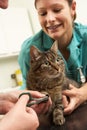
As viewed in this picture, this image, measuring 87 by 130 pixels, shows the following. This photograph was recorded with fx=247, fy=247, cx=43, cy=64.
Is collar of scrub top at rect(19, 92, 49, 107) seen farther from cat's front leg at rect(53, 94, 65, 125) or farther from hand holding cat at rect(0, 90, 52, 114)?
cat's front leg at rect(53, 94, 65, 125)

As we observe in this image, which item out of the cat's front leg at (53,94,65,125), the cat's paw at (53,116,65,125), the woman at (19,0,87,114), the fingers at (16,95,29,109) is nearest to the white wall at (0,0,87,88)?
the woman at (19,0,87,114)

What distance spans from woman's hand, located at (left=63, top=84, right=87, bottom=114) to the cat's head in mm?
83

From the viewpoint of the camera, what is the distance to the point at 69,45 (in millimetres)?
1275

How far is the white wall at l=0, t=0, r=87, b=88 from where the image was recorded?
255 centimetres

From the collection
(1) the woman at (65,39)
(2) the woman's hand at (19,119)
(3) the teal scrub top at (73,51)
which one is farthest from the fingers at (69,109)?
(2) the woman's hand at (19,119)

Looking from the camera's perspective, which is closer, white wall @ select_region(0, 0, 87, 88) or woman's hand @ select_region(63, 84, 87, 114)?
woman's hand @ select_region(63, 84, 87, 114)

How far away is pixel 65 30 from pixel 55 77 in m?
0.27

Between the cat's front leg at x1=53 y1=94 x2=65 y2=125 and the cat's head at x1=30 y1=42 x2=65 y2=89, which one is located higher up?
the cat's head at x1=30 y1=42 x2=65 y2=89

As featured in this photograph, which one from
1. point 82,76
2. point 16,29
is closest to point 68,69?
point 82,76

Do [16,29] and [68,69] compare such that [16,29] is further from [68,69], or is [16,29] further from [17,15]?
[68,69]

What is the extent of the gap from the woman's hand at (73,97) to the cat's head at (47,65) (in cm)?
8

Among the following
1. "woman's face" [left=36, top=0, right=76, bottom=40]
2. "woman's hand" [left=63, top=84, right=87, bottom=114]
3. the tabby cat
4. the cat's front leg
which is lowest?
"woman's hand" [left=63, top=84, right=87, bottom=114]

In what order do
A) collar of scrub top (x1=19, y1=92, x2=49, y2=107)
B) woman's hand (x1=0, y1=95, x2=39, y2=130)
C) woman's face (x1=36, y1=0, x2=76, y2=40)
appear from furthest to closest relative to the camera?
woman's face (x1=36, y1=0, x2=76, y2=40) < collar of scrub top (x1=19, y1=92, x2=49, y2=107) < woman's hand (x1=0, y1=95, x2=39, y2=130)

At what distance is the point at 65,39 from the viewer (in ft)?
4.24
